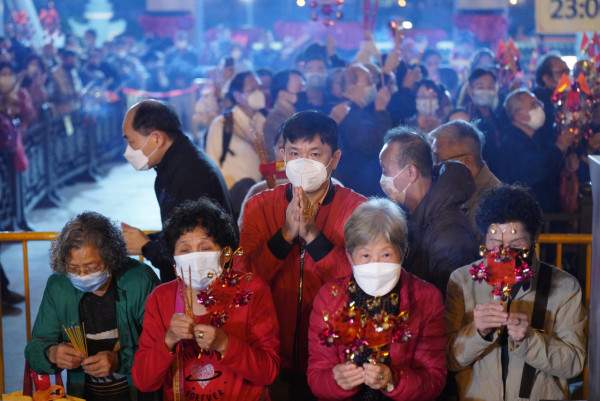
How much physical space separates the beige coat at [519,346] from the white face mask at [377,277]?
1.49 feet

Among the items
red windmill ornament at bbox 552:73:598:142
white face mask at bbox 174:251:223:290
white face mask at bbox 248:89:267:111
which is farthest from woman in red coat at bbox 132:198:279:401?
red windmill ornament at bbox 552:73:598:142

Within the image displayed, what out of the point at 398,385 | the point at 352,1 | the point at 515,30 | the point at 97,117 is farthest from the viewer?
the point at 352,1

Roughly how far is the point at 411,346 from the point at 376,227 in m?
0.52

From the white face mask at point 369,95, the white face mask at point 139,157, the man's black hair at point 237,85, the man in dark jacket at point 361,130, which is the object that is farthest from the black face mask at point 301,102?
the white face mask at point 139,157

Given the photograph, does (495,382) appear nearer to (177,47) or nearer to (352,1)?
(177,47)

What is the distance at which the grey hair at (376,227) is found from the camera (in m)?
3.21

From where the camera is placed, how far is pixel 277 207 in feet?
12.8

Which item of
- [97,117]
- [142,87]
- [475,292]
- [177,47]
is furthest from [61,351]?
[177,47]

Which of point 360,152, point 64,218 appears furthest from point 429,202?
point 64,218

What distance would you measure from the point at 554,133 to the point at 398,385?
16.6ft

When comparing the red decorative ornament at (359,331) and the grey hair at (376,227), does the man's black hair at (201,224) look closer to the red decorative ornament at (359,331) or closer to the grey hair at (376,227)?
the grey hair at (376,227)

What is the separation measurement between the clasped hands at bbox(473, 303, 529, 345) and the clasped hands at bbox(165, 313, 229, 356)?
105 centimetres

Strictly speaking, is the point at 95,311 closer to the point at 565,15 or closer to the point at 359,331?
the point at 359,331

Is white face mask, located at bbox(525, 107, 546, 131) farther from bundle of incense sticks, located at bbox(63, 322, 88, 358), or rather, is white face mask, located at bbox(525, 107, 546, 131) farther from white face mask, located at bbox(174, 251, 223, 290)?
bundle of incense sticks, located at bbox(63, 322, 88, 358)
